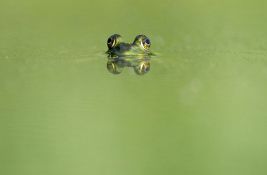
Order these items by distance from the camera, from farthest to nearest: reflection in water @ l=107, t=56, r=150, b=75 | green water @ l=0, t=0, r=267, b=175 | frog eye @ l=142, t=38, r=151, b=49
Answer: frog eye @ l=142, t=38, r=151, b=49 → reflection in water @ l=107, t=56, r=150, b=75 → green water @ l=0, t=0, r=267, b=175

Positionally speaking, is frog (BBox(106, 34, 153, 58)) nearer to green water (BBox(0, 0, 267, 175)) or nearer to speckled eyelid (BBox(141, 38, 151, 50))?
speckled eyelid (BBox(141, 38, 151, 50))

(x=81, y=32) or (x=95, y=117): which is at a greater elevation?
(x=81, y=32)

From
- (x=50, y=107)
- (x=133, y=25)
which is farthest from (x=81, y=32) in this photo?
(x=50, y=107)

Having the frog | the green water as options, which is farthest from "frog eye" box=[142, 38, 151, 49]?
the green water

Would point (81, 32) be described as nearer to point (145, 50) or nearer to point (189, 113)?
point (145, 50)

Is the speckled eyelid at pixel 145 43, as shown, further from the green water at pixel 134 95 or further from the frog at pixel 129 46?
the green water at pixel 134 95

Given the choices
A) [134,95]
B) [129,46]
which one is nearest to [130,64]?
[129,46]
